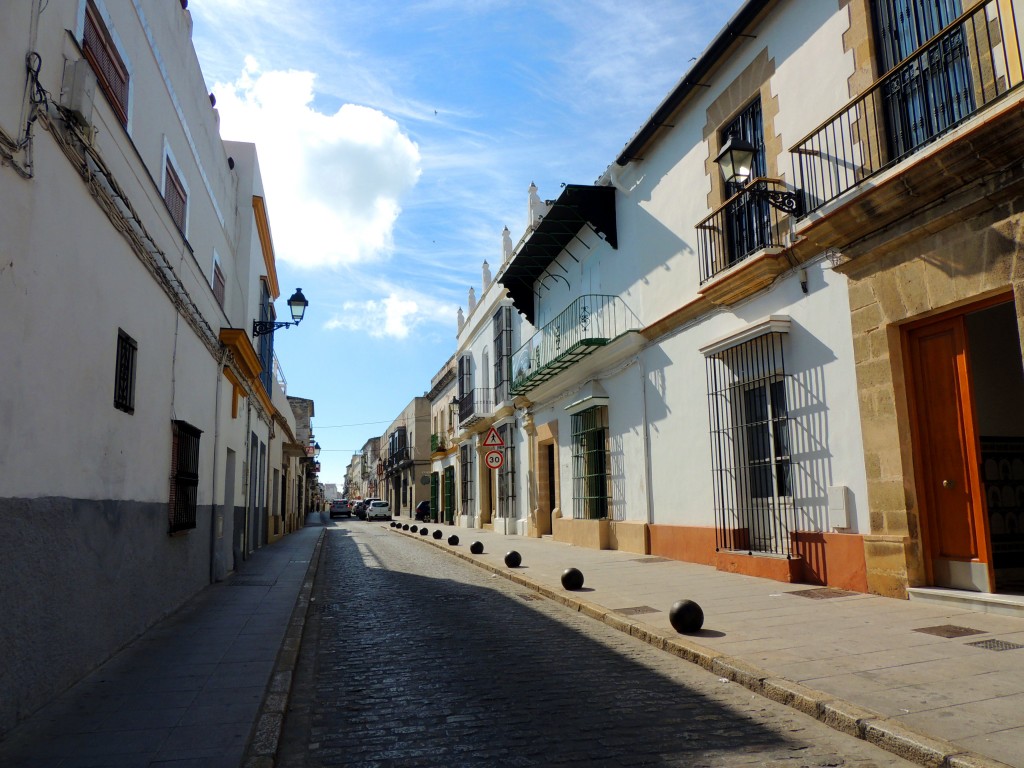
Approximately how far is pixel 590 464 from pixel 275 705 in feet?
37.1

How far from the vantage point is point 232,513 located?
13.2 metres

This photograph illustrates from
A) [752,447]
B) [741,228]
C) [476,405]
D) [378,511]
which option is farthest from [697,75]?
[378,511]

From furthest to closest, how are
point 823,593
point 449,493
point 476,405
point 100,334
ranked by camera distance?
point 449,493 → point 476,405 → point 823,593 → point 100,334

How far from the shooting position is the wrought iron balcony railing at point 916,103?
20.8 ft

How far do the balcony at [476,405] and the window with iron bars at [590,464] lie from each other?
892 cm

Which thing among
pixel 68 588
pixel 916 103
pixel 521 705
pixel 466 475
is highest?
pixel 916 103

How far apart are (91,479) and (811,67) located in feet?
28.1

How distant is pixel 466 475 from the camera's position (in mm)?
29812

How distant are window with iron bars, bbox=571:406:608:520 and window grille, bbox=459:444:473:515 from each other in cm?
1266

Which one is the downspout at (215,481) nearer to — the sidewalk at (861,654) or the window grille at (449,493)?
the sidewalk at (861,654)

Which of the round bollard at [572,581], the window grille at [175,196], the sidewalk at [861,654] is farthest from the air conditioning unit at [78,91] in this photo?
the round bollard at [572,581]

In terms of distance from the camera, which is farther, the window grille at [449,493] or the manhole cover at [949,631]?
the window grille at [449,493]

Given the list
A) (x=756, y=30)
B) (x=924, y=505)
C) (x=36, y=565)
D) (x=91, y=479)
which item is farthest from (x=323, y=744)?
(x=756, y=30)

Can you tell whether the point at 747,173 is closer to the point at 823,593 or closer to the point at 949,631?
the point at 823,593
